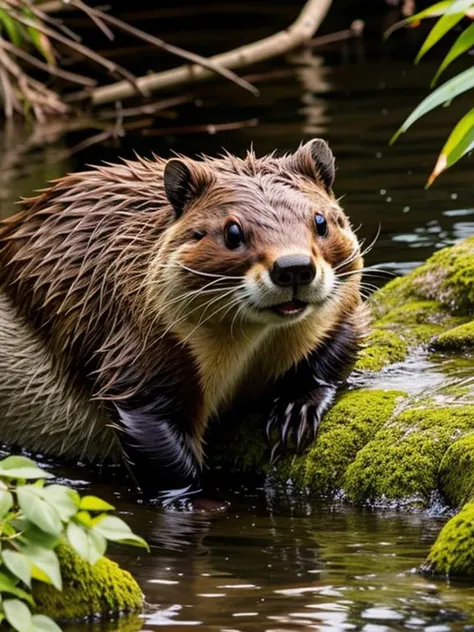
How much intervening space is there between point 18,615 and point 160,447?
2678 mm

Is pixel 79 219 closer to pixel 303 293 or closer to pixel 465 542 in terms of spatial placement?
pixel 303 293

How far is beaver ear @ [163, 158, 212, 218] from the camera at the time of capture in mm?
7262

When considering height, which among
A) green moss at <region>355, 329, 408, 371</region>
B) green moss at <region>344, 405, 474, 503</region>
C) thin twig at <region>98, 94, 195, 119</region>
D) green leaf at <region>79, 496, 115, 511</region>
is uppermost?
thin twig at <region>98, 94, 195, 119</region>

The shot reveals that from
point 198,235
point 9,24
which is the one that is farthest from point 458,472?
point 9,24

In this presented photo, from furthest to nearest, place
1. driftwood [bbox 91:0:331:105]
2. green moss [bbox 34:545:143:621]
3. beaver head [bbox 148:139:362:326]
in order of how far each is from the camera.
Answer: driftwood [bbox 91:0:331:105], beaver head [bbox 148:139:362:326], green moss [bbox 34:545:143:621]

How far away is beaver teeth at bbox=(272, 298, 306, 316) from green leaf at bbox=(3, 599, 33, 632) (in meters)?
2.34

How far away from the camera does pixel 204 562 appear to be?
6.30 metres

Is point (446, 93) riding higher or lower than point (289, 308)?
higher

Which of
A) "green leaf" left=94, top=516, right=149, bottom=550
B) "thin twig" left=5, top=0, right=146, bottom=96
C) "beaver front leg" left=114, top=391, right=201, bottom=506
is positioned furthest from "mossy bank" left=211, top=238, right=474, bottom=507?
"thin twig" left=5, top=0, right=146, bottom=96

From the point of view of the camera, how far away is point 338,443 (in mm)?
7488

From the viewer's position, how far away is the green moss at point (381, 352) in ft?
27.0

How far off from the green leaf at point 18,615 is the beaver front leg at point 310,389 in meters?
2.98

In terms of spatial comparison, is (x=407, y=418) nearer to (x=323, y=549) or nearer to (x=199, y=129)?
(x=323, y=549)

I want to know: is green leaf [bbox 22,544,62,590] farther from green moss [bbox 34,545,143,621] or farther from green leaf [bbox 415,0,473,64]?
green leaf [bbox 415,0,473,64]
